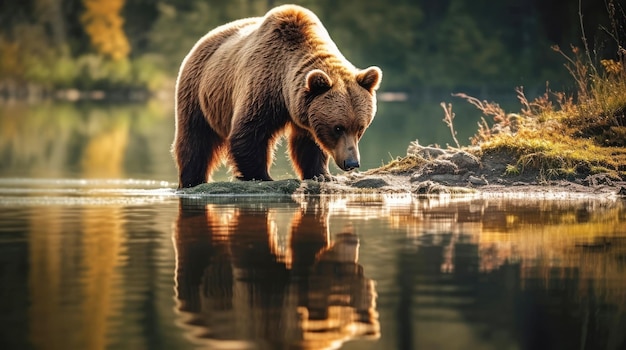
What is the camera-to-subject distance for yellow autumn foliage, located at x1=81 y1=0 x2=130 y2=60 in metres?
64.4

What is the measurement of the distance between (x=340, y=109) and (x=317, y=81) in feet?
0.97

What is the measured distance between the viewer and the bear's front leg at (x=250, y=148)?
34.7ft

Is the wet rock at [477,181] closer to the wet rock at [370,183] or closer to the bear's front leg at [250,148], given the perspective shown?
the wet rock at [370,183]

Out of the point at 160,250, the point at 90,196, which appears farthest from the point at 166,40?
the point at 160,250

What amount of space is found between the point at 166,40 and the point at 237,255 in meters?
62.2

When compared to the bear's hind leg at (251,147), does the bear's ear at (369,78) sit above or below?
above

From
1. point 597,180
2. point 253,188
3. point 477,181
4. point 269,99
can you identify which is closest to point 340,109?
point 269,99

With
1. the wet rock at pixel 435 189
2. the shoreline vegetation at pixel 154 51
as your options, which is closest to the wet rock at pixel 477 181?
the wet rock at pixel 435 189

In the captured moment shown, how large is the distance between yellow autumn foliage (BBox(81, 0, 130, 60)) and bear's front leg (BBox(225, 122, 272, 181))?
177 feet

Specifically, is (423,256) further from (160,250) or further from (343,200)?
(343,200)

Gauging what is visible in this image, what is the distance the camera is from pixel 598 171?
11.2 metres

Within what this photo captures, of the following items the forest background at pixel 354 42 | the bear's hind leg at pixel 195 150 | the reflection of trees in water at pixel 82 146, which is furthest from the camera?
the forest background at pixel 354 42

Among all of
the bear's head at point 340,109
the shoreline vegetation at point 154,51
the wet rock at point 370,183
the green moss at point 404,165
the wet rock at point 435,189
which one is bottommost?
the wet rock at point 435,189

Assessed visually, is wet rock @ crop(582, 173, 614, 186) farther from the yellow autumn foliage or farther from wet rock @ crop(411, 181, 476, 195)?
the yellow autumn foliage
